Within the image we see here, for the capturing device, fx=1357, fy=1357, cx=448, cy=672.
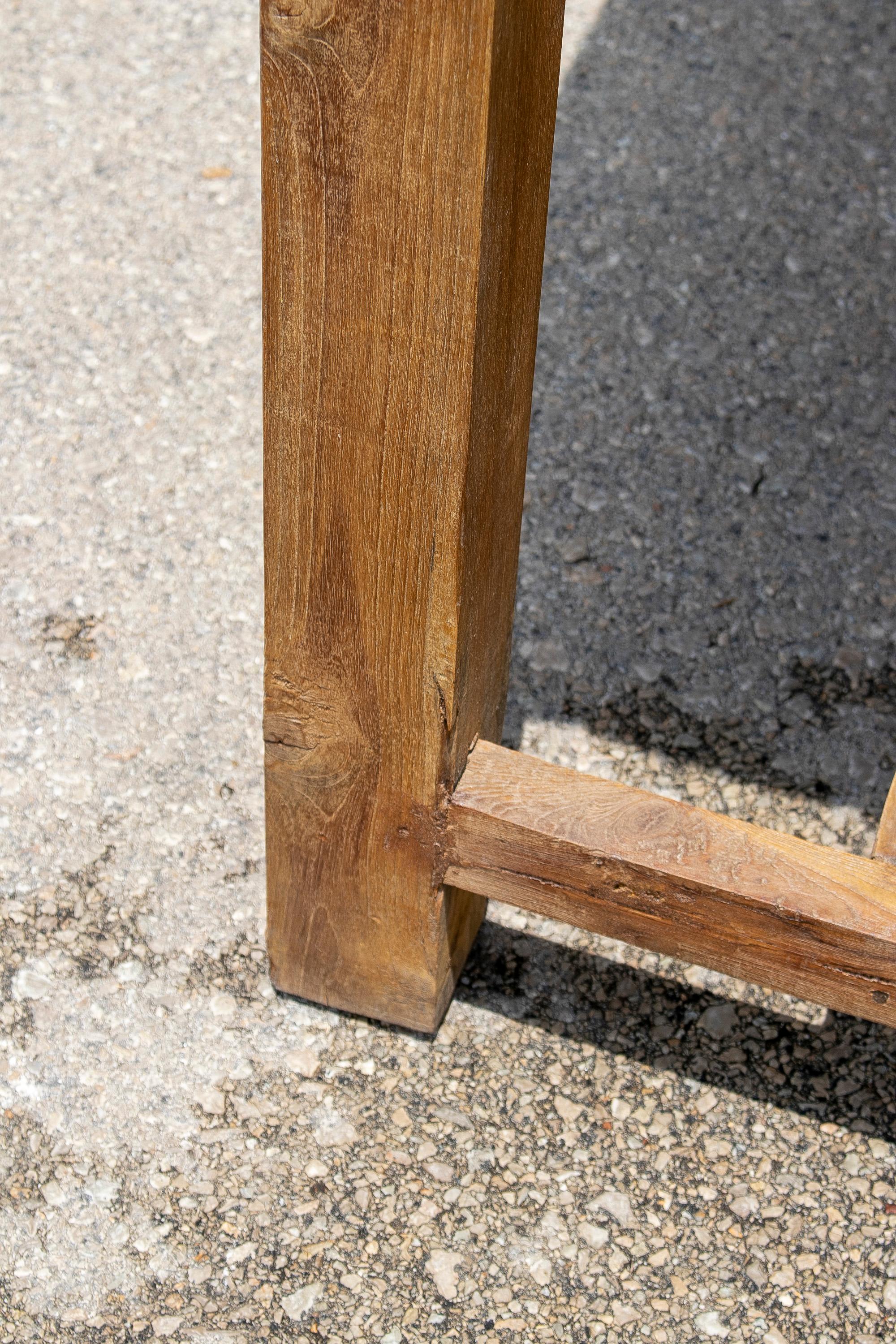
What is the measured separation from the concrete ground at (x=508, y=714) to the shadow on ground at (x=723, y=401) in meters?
0.01

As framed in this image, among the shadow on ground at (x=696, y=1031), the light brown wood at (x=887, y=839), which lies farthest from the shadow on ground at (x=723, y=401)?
the light brown wood at (x=887, y=839)

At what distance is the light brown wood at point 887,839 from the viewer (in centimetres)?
177

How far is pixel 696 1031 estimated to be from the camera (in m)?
2.12

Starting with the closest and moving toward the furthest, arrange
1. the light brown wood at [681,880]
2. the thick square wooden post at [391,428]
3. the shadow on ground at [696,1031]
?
the thick square wooden post at [391,428]
the light brown wood at [681,880]
the shadow on ground at [696,1031]

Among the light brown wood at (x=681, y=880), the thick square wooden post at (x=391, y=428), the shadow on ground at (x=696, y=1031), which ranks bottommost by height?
the shadow on ground at (x=696, y=1031)

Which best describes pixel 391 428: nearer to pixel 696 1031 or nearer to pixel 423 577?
pixel 423 577

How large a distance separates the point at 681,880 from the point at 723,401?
6.18 feet

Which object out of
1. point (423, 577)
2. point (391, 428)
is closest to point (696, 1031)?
point (423, 577)

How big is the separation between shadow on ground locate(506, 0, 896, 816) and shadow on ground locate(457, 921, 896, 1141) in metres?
0.51

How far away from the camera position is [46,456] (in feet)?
9.93

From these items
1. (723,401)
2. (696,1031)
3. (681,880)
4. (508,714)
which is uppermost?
(723,401)

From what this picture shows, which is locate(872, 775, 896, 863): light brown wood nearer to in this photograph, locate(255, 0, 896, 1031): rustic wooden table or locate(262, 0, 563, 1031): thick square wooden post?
locate(255, 0, 896, 1031): rustic wooden table

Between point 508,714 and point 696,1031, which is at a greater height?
point 508,714

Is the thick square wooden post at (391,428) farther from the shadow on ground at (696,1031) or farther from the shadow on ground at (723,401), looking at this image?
the shadow on ground at (723,401)
